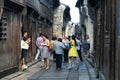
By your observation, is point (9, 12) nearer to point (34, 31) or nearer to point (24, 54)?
point (24, 54)

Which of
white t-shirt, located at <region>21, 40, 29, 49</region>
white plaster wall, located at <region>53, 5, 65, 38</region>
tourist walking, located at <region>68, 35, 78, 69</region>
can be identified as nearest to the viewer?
white t-shirt, located at <region>21, 40, 29, 49</region>

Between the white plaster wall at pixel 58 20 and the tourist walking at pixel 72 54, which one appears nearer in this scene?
the tourist walking at pixel 72 54

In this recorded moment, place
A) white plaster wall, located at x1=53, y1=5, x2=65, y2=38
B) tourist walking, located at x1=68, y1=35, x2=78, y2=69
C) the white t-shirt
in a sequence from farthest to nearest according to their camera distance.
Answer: white plaster wall, located at x1=53, y1=5, x2=65, y2=38, tourist walking, located at x1=68, y1=35, x2=78, y2=69, the white t-shirt

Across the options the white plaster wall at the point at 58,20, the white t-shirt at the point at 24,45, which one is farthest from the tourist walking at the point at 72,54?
the white plaster wall at the point at 58,20

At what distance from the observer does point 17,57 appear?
22.9 m

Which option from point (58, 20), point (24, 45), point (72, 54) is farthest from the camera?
point (58, 20)

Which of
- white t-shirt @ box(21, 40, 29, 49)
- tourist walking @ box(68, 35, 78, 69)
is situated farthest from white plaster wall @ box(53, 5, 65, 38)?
white t-shirt @ box(21, 40, 29, 49)

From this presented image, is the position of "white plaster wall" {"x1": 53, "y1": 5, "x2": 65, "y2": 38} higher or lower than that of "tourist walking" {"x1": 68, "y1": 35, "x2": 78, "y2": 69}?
higher

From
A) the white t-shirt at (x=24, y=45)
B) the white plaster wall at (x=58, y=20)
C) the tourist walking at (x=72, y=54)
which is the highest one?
the white plaster wall at (x=58, y=20)

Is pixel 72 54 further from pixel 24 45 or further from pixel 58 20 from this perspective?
pixel 58 20

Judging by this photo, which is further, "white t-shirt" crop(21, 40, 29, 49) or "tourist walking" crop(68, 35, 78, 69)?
"tourist walking" crop(68, 35, 78, 69)

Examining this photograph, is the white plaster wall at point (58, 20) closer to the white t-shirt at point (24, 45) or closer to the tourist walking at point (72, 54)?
the tourist walking at point (72, 54)

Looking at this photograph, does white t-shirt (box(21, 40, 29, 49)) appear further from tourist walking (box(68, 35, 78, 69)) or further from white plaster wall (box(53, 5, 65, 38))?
white plaster wall (box(53, 5, 65, 38))

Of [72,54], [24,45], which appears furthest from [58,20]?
[24,45]
